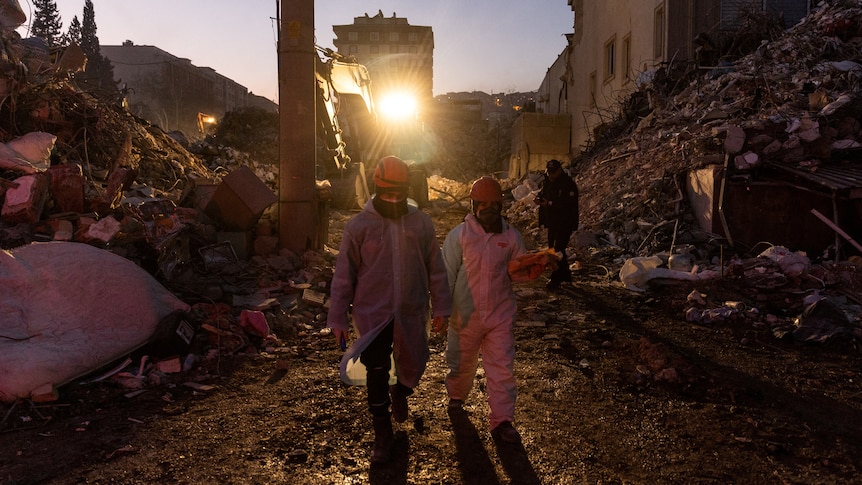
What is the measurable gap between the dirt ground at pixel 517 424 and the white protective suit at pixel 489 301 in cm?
34

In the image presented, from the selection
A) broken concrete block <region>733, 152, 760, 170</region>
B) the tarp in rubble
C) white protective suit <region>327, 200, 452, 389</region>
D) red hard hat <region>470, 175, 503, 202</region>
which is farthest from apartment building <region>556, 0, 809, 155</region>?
the tarp in rubble

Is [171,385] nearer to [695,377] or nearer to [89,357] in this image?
[89,357]

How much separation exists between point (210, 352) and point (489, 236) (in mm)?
2885

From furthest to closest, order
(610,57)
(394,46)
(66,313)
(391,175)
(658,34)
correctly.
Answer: (394,46) < (610,57) < (658,34) < (66,313) < (391,175)

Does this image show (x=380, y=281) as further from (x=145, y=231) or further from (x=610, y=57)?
(x=610, y=57)

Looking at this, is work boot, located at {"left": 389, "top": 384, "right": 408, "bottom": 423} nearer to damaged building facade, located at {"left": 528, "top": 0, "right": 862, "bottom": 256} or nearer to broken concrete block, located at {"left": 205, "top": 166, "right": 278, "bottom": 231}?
broken concrete block, located at {"left": 205, "top": 166, "right": 278, "bottom": 231}

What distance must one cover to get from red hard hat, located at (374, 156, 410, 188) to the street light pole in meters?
5.21

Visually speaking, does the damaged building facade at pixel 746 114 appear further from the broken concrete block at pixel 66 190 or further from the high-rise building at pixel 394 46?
the high-rise building at pixel 394 46

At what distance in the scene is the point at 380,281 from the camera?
328 cm

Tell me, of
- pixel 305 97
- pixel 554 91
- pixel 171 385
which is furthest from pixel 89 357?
pixel 554 91

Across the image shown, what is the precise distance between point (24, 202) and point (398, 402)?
549cm

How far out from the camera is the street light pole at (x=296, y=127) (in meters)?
8.16

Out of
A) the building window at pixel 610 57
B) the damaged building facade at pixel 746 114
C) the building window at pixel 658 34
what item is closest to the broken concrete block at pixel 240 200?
the damaged building facade at pixel 746 114

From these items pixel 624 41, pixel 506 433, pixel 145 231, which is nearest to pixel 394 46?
pixel 624 41
